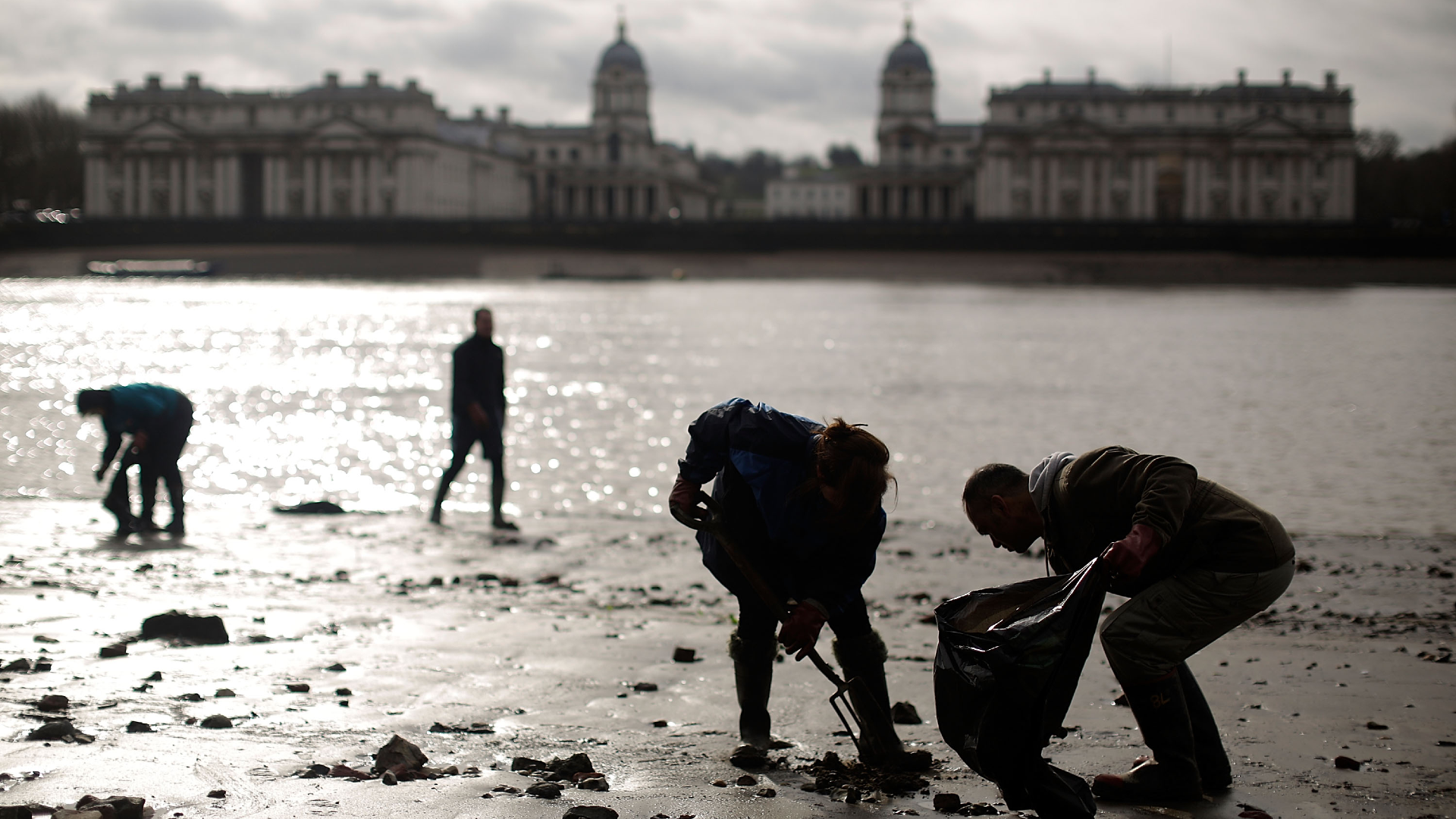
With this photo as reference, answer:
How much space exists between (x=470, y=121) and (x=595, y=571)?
147 m

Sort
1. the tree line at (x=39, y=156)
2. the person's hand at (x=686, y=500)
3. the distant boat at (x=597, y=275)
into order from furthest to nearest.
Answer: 1. the tree line at (x=39, y=156)
2. the distant boat at (x=597, y=275)
3. the person's hand at (x=686, y=500)

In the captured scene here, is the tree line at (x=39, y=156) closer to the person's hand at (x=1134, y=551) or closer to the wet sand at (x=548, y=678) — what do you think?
the wet sand at (x=548, y=678)

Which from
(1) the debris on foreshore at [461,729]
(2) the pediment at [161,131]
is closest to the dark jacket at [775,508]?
(1) the debris on foreshore at [461,729]

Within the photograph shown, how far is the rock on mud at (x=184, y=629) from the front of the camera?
7.55 meters

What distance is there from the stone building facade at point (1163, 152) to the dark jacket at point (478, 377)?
11606 cm

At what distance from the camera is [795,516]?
5535 mm

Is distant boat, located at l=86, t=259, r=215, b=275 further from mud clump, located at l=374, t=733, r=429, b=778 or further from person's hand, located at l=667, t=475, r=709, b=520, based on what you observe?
person's hand, located at l=667, t=475, r=709, b=520

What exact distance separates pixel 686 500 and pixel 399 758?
1500mm

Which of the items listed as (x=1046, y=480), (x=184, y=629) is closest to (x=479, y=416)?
(x=184, y=629)

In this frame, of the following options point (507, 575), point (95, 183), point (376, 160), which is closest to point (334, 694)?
point (507, 575)

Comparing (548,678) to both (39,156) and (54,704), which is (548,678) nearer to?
(54,704)

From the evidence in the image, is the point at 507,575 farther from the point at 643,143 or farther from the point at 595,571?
the point at 643,143

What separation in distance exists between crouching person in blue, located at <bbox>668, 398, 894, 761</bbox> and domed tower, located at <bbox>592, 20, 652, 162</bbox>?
151m

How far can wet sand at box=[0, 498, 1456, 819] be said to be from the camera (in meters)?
5.29
